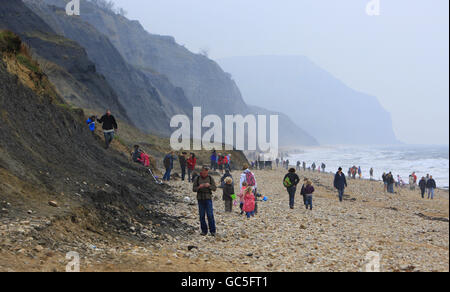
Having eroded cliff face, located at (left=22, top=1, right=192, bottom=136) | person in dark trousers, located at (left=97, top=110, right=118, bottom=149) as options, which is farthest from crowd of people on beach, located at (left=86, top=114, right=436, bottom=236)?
eroded cliff face, located at (left=22, top=1, right=192, bottom=136)

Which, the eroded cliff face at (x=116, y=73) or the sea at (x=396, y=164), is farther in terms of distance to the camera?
the sea at (x=396, y=164)

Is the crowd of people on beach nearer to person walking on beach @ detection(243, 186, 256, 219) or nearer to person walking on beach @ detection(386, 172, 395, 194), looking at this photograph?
person walking on beach @ detection(243, 186, 256, 219)

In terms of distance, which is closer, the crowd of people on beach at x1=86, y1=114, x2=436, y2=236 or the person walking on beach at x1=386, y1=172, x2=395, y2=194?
the crowd of people on beach at x1=86, y1=114, x2=436, y2=236

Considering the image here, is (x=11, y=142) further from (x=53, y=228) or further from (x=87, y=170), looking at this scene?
(x=53, y=228)

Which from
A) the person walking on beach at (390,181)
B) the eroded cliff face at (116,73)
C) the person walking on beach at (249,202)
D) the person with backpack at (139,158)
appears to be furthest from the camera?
the eroded cliff face at (116,73)

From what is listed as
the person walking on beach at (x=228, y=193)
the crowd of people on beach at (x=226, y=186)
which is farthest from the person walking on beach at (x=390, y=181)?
the person walking on beach at (x=228, y=193)

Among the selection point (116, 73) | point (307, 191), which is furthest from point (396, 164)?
point (307, 191)

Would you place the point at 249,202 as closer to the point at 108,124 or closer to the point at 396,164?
the point at 108,124

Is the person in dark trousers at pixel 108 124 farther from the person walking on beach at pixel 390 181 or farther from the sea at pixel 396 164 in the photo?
the sea at pixel 396 164

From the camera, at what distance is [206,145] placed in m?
46.1

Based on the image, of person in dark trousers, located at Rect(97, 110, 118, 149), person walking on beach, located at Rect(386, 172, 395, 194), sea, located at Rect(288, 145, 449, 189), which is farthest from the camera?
sea, located at Rect(288, 145, 449, 189)
